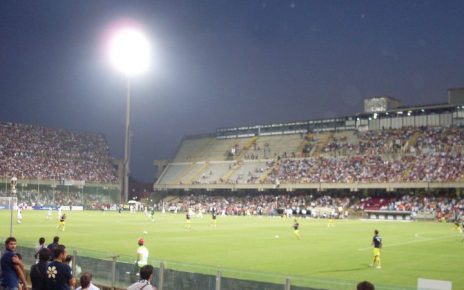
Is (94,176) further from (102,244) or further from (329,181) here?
(102,244)

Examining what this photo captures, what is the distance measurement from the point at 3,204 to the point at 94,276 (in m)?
71.4

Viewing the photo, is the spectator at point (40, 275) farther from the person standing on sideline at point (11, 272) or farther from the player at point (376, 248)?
the player at point (376, 248)

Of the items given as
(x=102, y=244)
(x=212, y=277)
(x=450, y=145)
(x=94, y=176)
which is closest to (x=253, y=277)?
(x=212, y=277)

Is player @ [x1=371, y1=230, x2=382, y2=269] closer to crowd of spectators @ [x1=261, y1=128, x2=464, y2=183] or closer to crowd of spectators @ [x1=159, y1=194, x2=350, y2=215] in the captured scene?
crowd of spectators @ [x1=261, y1=128, x2=464, y2=183]

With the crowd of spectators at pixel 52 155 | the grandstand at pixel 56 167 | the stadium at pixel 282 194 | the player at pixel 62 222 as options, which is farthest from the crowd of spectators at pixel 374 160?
the player at pixel 62 222

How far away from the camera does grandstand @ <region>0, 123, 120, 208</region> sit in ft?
297

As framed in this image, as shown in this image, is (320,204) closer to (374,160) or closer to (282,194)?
(282,194)

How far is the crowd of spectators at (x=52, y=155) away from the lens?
305 ft

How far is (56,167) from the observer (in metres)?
98.4

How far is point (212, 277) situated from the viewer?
12844mm

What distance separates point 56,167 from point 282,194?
4288cm

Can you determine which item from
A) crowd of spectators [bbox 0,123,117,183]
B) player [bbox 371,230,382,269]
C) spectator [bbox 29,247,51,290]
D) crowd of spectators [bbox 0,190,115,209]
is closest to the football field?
player [bbox 371,230,382,269]

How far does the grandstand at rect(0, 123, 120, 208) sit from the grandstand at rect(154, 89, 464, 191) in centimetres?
1322

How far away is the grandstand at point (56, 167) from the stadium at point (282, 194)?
26 centimetres
